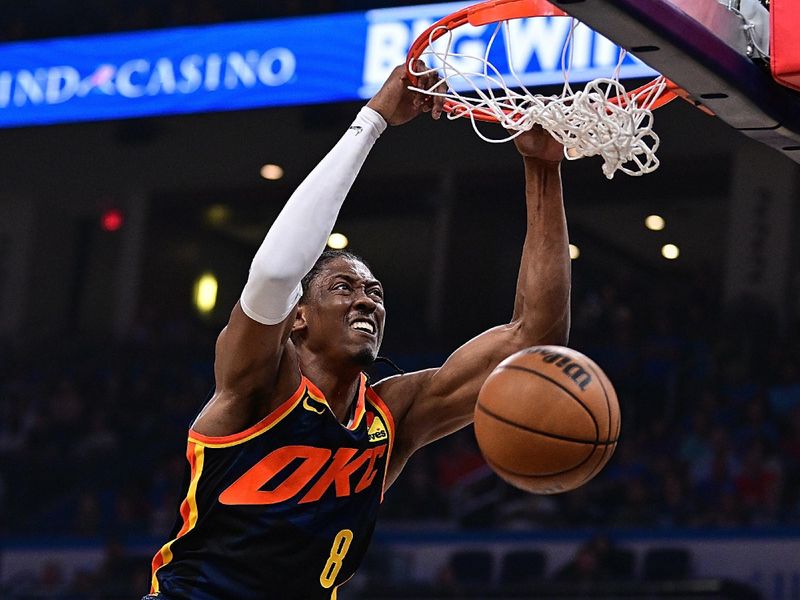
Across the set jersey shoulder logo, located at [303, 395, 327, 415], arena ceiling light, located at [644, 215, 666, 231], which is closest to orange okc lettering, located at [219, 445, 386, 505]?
jersey shoulder logo, located at [303, 395, 327, 415]

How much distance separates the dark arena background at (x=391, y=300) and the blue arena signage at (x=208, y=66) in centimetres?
2

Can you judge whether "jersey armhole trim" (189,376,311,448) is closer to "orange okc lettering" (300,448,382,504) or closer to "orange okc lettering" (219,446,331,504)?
"orange okc lettering" (219,446,331,504)

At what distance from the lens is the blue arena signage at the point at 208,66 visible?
839 cm

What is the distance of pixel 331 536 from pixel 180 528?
40 cm

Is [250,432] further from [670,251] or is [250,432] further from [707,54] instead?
[670,251]

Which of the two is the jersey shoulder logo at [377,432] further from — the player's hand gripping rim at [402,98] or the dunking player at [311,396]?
the player's hand gripping rim at [402,98]

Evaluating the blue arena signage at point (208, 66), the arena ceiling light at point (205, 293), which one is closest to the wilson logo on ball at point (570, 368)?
the blue arena signage at point (208, 66)

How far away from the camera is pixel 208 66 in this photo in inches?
358

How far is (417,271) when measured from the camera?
521 inches

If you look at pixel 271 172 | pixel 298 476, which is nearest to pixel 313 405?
pixel 298 476

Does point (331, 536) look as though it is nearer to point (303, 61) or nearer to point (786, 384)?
point (303, 61)

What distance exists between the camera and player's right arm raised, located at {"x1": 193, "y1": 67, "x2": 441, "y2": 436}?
3.00 metres

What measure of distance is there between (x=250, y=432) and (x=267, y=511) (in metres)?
0.22

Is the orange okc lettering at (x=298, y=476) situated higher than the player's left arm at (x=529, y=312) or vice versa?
the player's left arm at (x=529, y=312)
